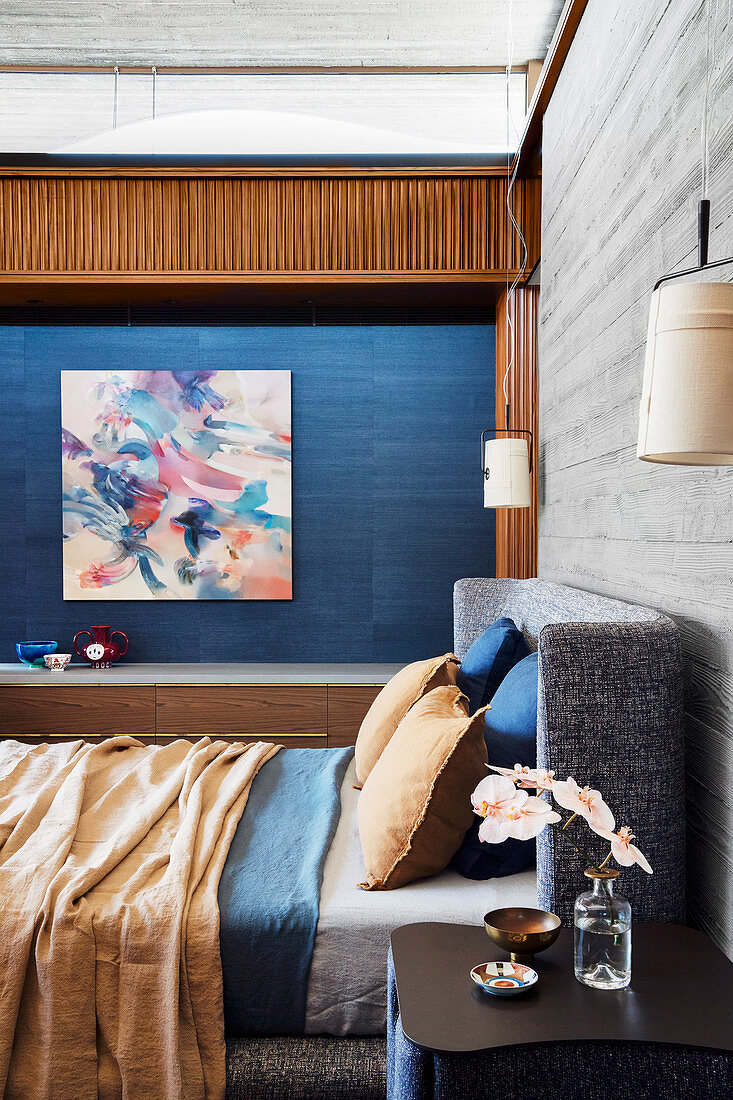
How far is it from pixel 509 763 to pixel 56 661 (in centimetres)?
281

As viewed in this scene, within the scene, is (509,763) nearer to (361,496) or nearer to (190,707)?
(190,707)

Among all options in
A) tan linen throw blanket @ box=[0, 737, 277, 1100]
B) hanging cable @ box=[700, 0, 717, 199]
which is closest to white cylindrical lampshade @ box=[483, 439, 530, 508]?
hanging cable @ box=[700, 0, 717, 199]

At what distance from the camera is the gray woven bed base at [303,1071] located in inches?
59.9

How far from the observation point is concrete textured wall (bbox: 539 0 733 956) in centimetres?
141

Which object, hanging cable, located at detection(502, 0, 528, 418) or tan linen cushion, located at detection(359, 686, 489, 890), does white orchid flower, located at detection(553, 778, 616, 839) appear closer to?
tan linen cushion, located at detection(359, 686, 489, 890)

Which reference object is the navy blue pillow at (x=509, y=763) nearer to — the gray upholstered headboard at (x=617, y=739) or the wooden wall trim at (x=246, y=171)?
the gray upholstered headboard at (x=617, y=739)

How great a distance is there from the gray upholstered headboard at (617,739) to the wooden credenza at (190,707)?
8.02ft

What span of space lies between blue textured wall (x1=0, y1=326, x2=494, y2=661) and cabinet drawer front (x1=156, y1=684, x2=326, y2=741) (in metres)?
0.45

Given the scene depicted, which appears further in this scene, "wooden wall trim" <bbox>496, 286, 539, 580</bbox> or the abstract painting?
the abstract painting

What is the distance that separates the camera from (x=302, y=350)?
430 centimetres

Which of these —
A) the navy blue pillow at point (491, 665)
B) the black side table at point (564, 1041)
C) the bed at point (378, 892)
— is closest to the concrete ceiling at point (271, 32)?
the navy blue pillow at point (491, 665)

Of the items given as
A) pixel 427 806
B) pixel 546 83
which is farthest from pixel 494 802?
pixel 546 83

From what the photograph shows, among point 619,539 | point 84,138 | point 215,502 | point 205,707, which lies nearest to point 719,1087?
point 619,539

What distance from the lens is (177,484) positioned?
4.29m
